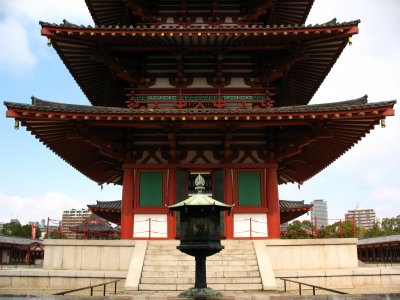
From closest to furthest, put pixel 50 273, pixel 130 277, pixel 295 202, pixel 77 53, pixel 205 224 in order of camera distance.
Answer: pixel 205 224 → pixel 130 277 → pixel 50 273 → pixel 77 53 → pixel 295 202

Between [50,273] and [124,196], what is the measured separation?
4.38 m

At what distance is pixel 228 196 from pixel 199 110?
13.7 feet

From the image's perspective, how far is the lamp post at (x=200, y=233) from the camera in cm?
1080

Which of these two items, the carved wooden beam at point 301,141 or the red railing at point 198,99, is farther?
the red railing at point 198,99

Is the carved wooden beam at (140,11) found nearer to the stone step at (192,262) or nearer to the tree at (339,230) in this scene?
the stone step at (192,262)

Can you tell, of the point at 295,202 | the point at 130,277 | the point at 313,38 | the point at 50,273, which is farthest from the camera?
the point at 295,202

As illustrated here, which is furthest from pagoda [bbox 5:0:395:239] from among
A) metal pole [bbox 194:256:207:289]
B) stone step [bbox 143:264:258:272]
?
metal pole [bbox 194:256:207:289]

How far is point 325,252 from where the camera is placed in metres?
16.1

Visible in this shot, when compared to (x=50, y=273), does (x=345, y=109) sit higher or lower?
higher

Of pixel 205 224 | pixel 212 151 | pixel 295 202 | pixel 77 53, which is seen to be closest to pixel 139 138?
pixel 212 151

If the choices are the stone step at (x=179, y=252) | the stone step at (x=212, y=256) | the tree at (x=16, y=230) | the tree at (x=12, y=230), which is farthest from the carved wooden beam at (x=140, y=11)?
the tree at (x=12, y=230)

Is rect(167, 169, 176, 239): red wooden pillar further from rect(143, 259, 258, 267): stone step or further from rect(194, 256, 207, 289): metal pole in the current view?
rect(194, 256, 207, 289): metal pole

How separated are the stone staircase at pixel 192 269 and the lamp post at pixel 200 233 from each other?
2803 mm

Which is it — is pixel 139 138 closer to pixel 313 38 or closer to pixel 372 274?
pixel 313 38
